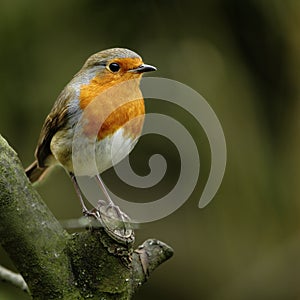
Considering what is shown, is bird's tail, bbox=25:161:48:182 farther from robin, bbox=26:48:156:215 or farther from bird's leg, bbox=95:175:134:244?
bird's leg, bbox=95:175:134:244

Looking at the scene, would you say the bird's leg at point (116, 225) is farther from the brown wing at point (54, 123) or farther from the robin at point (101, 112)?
the brown wing at point (54, 123)

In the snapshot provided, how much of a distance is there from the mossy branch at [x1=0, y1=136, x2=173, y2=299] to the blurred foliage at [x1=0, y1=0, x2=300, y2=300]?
184cm

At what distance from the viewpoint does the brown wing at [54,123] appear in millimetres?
2609

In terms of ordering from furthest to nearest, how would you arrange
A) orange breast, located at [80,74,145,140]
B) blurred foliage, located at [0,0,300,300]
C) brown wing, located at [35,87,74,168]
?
blurred foliage, located at [0,0,300,300] → brown wing, located at [35,87,74,168] → orange breast, located at [80,74,145,140]

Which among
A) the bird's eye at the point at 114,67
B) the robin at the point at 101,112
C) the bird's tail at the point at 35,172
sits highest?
the bird's eye at the point at 114,67

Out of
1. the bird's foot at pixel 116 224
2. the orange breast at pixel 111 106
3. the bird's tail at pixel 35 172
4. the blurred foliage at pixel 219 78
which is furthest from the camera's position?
the blurred foliage at pixel 219 78

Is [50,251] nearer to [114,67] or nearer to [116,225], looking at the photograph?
[116,225]

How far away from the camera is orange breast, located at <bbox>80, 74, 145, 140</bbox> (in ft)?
8.02

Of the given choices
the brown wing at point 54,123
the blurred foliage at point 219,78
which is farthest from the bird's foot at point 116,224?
the blurred foliage at point 219,78

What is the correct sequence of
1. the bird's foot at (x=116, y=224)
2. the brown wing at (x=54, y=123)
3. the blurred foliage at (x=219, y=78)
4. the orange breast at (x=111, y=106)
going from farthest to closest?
the blurred foliage at (x=219, y=78) < the brown wing at (x=54, y=123) < the orange breast at (x=111, y=106) < the bird's foot at (x=116, y=224)

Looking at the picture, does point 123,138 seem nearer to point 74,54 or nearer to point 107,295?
point 107,295

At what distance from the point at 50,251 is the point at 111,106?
69 cm

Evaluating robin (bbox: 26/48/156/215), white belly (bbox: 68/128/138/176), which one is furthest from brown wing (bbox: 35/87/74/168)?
white belly (bbox: 68/128/138/176)

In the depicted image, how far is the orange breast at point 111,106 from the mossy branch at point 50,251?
51 centimetres
